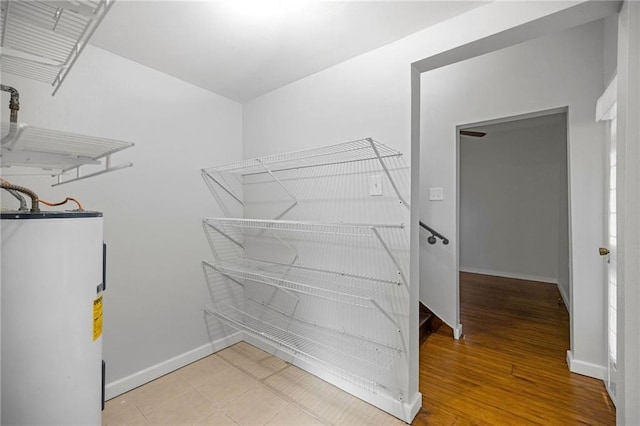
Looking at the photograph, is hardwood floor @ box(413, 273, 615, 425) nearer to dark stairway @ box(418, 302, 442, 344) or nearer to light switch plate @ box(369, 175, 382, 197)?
dark stairway @ box(418, 302, 442, 344)

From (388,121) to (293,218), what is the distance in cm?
96

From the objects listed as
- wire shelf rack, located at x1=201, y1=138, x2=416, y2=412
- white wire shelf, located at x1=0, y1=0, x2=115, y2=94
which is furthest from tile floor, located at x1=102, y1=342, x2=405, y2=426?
white wire shelf, located at x1=0, y1=0, x2=115, y2=94

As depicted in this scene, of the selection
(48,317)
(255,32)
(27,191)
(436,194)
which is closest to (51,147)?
(27,191)

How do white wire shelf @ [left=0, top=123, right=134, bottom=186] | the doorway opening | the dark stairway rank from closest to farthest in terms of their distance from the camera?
white wire shelf @ [left=0, top=123, right=134, bottom=186] → the dark stairway → the doorway opening

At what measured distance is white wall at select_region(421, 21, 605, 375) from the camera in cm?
191

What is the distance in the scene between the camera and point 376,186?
5.47 feet

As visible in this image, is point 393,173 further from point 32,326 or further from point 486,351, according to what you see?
point 486,351

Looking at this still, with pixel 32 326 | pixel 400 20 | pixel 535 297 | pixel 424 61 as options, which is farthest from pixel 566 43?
pixel 32 326

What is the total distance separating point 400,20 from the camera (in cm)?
142

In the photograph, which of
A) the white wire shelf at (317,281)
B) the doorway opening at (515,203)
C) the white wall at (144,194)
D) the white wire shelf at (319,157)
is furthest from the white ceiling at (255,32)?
the doorway opening at (515,203)

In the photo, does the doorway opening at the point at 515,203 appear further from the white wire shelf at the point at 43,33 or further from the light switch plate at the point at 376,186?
the white wire shelf at the point at 43,33

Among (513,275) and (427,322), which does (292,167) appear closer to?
(427,322)

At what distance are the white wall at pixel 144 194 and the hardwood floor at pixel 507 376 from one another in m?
1.76

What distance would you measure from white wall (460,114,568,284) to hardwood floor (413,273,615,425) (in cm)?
168
